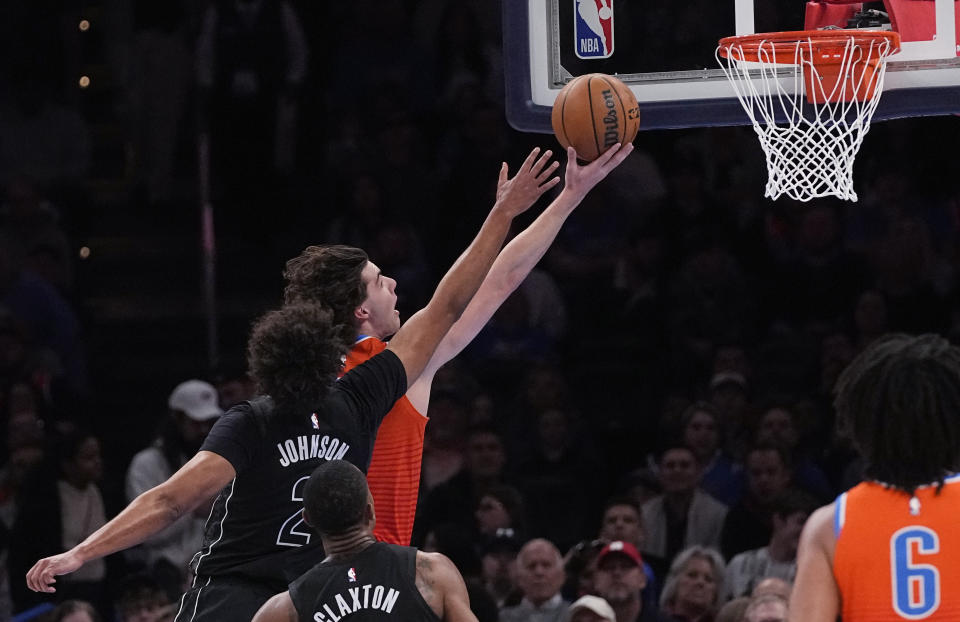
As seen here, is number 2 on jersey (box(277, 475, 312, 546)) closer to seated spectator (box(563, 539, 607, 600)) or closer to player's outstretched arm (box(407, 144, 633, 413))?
player's outstretched arm (box(407, 144, 633, 413))

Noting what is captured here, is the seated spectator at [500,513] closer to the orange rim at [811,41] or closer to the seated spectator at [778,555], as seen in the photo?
the seated spectator at [778,555]

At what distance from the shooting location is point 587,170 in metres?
→ 4.73

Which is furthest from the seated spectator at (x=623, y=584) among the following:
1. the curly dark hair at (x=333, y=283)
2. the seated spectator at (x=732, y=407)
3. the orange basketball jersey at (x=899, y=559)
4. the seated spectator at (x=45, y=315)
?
the seated spectator at (x=45, y=315)

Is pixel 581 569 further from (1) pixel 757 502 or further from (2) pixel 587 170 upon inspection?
(2) pixel 587 170

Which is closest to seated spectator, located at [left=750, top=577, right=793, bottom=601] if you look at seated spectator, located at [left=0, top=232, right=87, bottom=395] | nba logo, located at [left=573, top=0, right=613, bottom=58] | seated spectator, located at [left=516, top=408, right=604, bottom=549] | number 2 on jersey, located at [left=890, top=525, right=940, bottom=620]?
nba logo, located at [left=573, top=0, right=613, bottom=58]

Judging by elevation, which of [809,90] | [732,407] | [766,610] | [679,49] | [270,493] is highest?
[679,49]

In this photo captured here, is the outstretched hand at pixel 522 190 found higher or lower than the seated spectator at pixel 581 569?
higher

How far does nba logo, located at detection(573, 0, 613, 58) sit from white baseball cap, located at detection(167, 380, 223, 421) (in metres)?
3.62

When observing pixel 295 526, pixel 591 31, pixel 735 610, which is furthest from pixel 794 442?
pixel 295 526

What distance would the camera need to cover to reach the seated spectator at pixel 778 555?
7.13m

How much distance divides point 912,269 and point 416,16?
418 centimetres

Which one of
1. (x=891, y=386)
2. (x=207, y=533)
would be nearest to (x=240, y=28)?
(x=207, y=533)

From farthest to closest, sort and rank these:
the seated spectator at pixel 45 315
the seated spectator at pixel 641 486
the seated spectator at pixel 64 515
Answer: the seated spectator at pixel 45 315
the seated spectator at pixel 641 486
the seated spectator at pixel 64 515

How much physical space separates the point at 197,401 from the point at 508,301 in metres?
2.17
